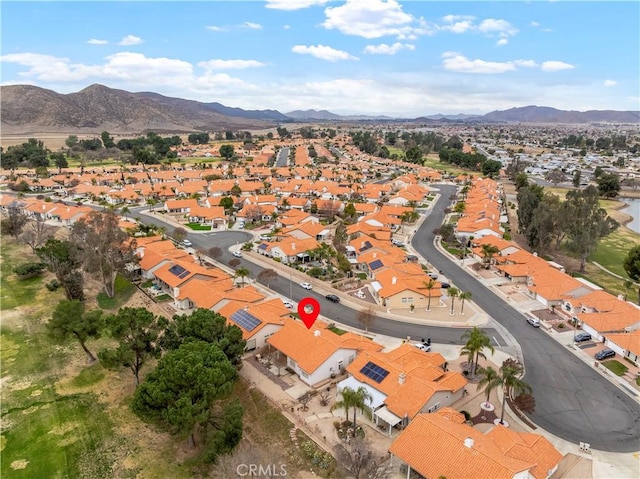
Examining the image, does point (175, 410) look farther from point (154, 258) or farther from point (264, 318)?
point (154, 258)

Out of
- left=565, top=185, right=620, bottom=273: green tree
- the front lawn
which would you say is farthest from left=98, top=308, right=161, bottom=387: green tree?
left=565, top=185, right=620, bottom=273: green tree

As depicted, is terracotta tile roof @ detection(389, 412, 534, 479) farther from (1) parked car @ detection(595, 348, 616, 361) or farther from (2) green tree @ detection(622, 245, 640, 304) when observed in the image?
(2) green tree @ detection(622, 245, 640, 304)

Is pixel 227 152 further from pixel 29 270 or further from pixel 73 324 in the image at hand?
pixel 73 324

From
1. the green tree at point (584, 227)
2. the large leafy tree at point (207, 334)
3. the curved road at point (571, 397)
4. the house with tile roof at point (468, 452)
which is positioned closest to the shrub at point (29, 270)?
the large leafy tree at point (207, 334)

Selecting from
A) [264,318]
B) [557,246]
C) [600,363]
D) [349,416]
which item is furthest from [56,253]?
[557,246]

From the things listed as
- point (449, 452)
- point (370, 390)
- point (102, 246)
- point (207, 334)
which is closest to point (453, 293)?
point (370, 390)
